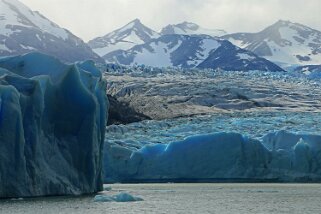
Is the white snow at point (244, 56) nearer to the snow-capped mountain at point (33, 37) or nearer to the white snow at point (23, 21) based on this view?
the snow-capped mountain at point (33, 37)

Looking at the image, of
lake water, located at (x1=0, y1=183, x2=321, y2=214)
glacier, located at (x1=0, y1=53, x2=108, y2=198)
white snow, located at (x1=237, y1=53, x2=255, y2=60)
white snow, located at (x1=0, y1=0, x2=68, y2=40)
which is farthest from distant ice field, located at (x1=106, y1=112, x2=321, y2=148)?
white snow, located at (x1=237, y1=53, x2=255, y2=60)

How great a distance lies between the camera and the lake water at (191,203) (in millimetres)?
23439

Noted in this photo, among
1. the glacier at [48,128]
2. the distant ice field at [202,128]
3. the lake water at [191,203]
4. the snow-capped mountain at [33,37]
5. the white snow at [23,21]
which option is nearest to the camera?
the lake water at [191,203]

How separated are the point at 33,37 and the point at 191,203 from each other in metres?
130

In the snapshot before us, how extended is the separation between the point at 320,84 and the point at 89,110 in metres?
80.6

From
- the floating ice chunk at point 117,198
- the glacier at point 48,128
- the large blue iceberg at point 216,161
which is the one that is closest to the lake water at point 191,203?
the floating ice chunk at point 117,198

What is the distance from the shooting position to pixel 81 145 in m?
27.9

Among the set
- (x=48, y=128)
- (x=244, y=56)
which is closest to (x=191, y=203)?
(x=48, y=128)

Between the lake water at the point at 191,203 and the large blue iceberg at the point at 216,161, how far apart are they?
4008mm

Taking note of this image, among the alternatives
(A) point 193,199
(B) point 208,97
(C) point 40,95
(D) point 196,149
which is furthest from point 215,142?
(B) point 208,97

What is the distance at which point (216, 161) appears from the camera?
37938 millimetres

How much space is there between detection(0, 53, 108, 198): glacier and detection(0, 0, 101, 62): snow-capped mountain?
11247 centimetres

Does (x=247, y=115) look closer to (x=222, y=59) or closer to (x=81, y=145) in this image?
(x=81, y=145)

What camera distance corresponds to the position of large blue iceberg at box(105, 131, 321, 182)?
37.9 m
